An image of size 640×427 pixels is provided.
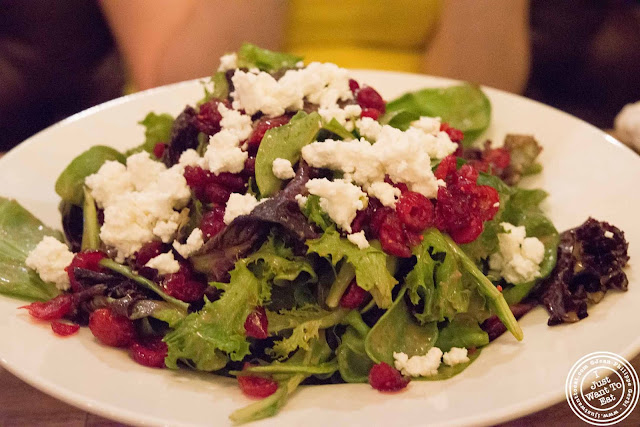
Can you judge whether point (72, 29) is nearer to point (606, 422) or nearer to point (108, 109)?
point (108, 109)

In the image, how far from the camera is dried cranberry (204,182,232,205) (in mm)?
1640

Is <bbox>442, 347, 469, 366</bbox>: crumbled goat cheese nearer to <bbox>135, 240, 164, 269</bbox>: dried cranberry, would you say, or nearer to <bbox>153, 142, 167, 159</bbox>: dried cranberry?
<bbox>135, 240, 164, 269</bbox>: dried cranberry

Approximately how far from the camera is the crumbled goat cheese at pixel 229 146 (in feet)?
5.29

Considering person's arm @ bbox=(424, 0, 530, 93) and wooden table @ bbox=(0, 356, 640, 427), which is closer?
wooden table @ bbox=(0, 356, 640, 427)

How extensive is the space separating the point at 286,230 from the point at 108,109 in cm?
134

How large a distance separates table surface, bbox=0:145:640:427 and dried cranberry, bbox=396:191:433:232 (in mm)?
548

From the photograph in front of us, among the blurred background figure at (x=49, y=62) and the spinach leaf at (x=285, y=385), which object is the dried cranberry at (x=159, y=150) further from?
the blurred background figure at (x=49, y=62)

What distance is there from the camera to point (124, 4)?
3109mm

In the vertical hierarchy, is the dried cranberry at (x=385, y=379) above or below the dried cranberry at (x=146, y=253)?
below

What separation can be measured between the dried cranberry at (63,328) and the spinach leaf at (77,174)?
53cm

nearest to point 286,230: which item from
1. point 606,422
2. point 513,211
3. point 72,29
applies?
point 513,211

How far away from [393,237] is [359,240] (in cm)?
9

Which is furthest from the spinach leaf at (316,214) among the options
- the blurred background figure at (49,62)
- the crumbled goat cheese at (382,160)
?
the blurred background figure at (49,62)

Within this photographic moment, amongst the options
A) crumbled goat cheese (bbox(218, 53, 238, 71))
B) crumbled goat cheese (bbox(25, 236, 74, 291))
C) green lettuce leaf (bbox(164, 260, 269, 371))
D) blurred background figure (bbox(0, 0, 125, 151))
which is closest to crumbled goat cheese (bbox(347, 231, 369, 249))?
green lettuce leaf (bbox(164, 260, 269, 371))
